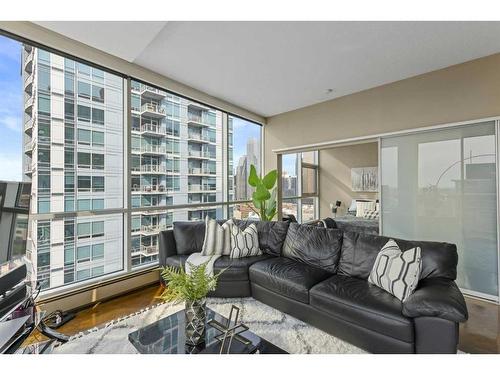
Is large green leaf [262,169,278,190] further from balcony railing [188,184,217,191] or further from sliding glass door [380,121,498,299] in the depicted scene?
sliding glass door [380,121,498,299]

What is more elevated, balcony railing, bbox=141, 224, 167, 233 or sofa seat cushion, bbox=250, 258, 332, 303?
balcony railing, bbox=141, 224, 167, 233

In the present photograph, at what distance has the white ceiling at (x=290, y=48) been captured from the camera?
2268mm

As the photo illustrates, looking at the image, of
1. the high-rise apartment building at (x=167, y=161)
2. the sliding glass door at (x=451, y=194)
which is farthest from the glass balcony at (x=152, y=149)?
the sliding glass door at (x=451, y=194)

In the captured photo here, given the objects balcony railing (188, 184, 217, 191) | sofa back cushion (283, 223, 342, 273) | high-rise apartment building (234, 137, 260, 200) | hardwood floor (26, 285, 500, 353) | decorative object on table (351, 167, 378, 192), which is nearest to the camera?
hardwood floor (26, 285, 500, 353)

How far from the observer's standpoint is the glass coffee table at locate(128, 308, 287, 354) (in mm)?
1486

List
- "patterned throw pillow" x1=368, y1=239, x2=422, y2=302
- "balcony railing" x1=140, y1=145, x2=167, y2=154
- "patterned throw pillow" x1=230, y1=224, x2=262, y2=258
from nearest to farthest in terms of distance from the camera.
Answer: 1. "patterned throw pillow" x1=368, y1=239, x2=422, y2=302
2. "patterned throw pillow" x1=230, y1=224, x2=262, y2=258
3. "balcony railing" x1=140, y1=145, x2=167, y2=154

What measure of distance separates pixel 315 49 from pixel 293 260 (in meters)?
2.39

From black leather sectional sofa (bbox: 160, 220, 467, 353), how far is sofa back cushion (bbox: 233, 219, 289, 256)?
0.04 feet

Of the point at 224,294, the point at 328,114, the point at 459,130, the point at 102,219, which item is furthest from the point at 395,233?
the point at 102,219

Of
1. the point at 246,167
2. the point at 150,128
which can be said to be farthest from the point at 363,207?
the point at 150,128

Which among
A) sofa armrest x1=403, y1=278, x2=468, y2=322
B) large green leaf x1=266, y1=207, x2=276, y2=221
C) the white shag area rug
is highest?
large green leaf x1=266, y1=207, x2=276, y2=221

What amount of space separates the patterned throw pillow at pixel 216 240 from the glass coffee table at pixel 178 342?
1242 mm

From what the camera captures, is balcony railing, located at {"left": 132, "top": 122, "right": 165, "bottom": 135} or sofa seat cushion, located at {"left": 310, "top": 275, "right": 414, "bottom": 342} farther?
balcony railing, located at {"left": 132, "top": 122, "right": 165, "bottom": 135}

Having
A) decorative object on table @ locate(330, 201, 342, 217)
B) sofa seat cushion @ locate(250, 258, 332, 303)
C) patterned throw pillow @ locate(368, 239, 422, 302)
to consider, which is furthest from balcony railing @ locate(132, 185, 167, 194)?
decorative object on table @ locate(330, 201, 342, 217)
